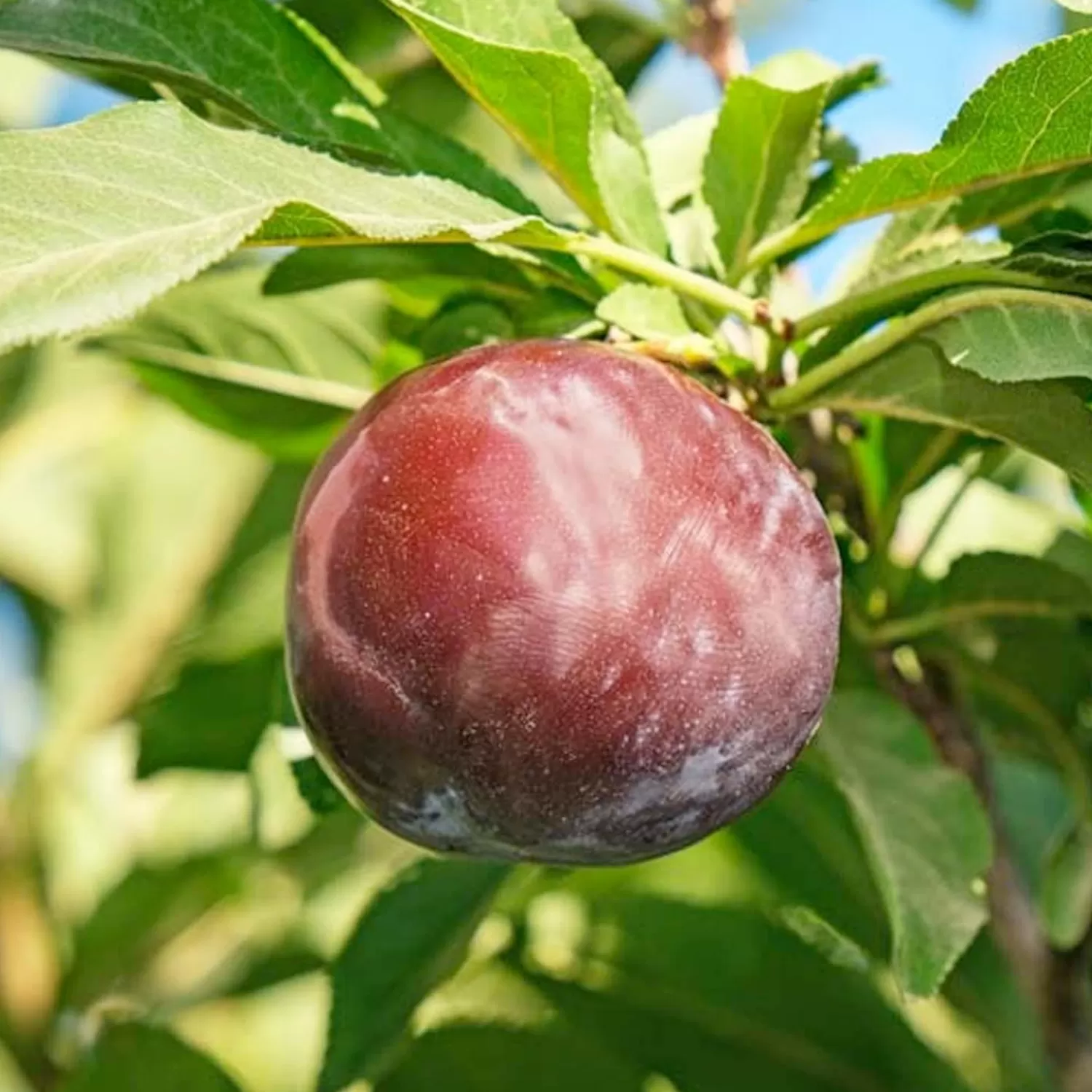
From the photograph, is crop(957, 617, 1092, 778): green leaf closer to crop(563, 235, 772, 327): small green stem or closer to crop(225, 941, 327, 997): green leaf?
crop(563, 235, 772, 327): small green stem

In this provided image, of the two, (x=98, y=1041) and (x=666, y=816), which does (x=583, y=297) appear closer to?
(x=666, y=816)

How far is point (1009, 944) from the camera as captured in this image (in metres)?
1.33

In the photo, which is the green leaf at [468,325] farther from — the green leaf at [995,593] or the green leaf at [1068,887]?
the green leaf at [1068,887]

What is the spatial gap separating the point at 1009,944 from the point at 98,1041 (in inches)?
28.5

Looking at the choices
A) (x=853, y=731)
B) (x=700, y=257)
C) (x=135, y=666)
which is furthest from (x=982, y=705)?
(x=135, y=666)

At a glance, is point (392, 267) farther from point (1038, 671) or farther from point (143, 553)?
point (143, 553)

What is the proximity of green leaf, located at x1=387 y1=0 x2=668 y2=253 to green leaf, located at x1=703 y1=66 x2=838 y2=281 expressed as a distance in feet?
0.17

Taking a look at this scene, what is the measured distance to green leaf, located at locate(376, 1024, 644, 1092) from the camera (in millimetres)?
1446

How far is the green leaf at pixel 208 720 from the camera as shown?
138 centimetres

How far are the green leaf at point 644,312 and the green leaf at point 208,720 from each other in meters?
0.52

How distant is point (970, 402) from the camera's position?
0.94 meters

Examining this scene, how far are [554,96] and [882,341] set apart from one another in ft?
0.70

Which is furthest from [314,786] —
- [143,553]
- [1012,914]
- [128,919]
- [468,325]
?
[143,553]

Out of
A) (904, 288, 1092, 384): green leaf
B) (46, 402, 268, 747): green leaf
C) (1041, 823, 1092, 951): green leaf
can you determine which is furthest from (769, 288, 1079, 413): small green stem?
(46, 402, 268, 747): green leaf
